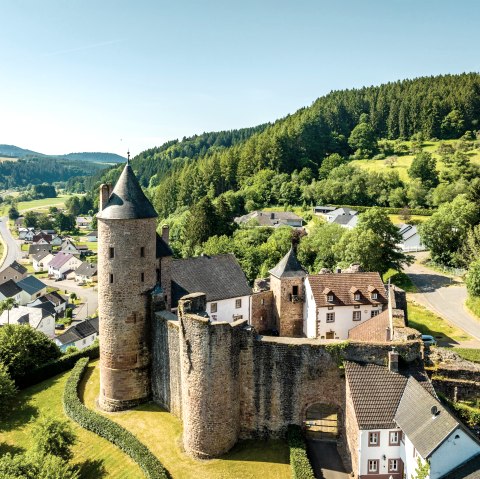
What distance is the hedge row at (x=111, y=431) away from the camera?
25.5 m

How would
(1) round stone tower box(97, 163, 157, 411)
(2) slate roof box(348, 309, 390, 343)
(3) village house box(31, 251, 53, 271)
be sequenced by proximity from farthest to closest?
(3) village house box(31, 251, 53, 271) < (2) slate roof box(348, 309, 390, 343) < (1) round stone tower box(97, 163, 157, 411)

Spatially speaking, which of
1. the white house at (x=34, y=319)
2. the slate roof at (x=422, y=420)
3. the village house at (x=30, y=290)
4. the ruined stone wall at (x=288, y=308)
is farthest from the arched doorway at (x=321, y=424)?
the village house at (x=30, y=290)

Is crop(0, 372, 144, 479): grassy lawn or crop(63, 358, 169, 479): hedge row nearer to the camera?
crop(63, 358, 169, 479): hedge row

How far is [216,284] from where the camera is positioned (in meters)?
43.0

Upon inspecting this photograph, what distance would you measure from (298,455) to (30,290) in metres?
Result: 78.5

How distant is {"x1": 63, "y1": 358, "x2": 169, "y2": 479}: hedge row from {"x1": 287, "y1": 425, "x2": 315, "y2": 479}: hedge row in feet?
22.7

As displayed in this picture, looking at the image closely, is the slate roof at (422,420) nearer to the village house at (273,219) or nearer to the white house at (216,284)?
the white house at (216,284)

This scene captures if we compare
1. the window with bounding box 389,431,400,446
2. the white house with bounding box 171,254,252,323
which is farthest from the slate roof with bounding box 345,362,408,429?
the white house with bounding box 171,254,252,323

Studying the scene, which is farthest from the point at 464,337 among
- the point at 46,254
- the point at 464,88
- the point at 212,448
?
the point at 464,88

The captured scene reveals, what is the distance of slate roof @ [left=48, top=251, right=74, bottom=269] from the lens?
114275 millimetres

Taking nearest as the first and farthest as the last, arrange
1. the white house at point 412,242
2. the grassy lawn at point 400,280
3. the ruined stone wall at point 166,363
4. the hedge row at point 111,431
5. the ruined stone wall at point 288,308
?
the hedge row at point 111,431 → the ruined stone wall at point 166,363 → the ruined stone wall at point 288,308 → the grassy lawn at point 400,280 → the white house at point 412,242

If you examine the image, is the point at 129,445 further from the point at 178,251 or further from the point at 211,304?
the point at 178,251

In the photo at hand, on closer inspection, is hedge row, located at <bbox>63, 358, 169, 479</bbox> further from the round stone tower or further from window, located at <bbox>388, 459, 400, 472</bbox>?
window, located at <bbox>388, 459, 400, 472</bbox>

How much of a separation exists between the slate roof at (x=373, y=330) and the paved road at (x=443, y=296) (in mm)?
10928
